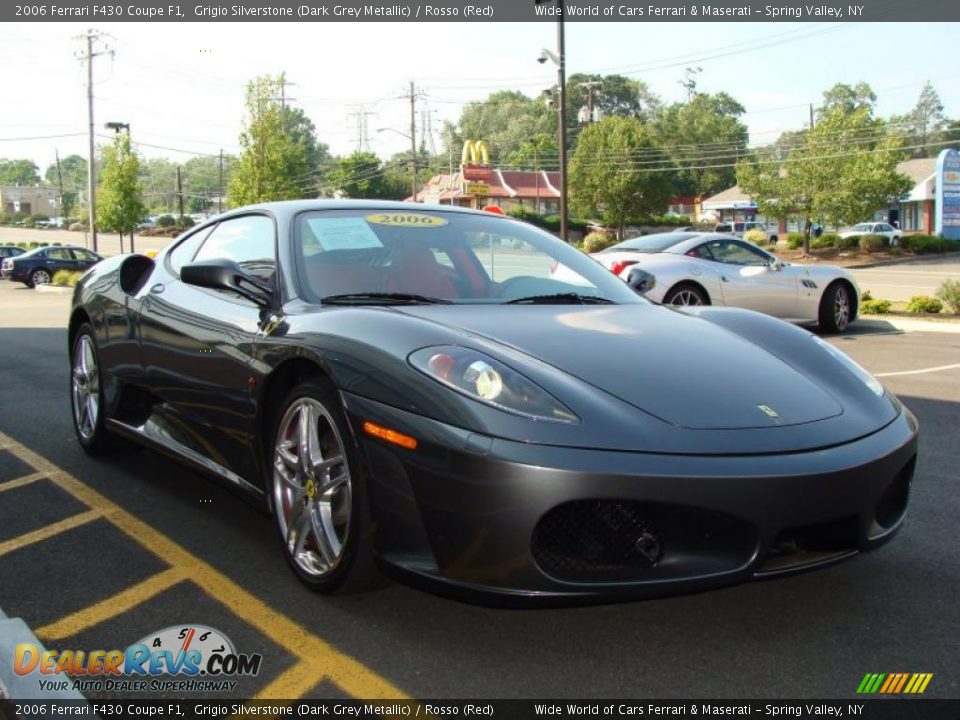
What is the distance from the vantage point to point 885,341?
36.4 feet

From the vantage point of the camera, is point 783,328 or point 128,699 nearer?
point 128,699

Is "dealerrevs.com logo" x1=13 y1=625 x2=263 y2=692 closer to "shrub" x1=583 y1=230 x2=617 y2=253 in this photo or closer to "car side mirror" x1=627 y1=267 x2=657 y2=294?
"car side mirror" x1=627 y1=267 x2=657 y2=294

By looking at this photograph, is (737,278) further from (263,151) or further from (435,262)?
(263,151)

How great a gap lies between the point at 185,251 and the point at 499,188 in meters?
77.5

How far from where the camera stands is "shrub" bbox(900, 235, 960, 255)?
43750 millimetres

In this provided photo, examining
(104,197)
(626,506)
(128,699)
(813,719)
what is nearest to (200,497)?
(128,699)

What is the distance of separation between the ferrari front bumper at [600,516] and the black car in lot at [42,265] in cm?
3127

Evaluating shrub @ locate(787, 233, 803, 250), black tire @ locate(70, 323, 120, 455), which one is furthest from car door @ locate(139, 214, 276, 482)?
shrub @ locate(787, 233, 803, 250)

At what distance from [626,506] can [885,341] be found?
9759 millimetres

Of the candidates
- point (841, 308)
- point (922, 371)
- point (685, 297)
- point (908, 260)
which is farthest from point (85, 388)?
point (908, 260)

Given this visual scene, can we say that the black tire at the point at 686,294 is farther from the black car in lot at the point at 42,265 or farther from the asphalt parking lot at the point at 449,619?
the black car in lot at the point at 42,265

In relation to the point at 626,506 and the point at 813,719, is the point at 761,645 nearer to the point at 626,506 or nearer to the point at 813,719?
the point at 813,719

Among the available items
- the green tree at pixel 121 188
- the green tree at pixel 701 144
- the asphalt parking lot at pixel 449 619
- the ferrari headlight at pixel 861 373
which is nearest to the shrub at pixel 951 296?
the asphalt parking lot at pixel 449 619

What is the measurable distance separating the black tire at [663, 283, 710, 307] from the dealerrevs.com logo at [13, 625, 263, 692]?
914 cm
